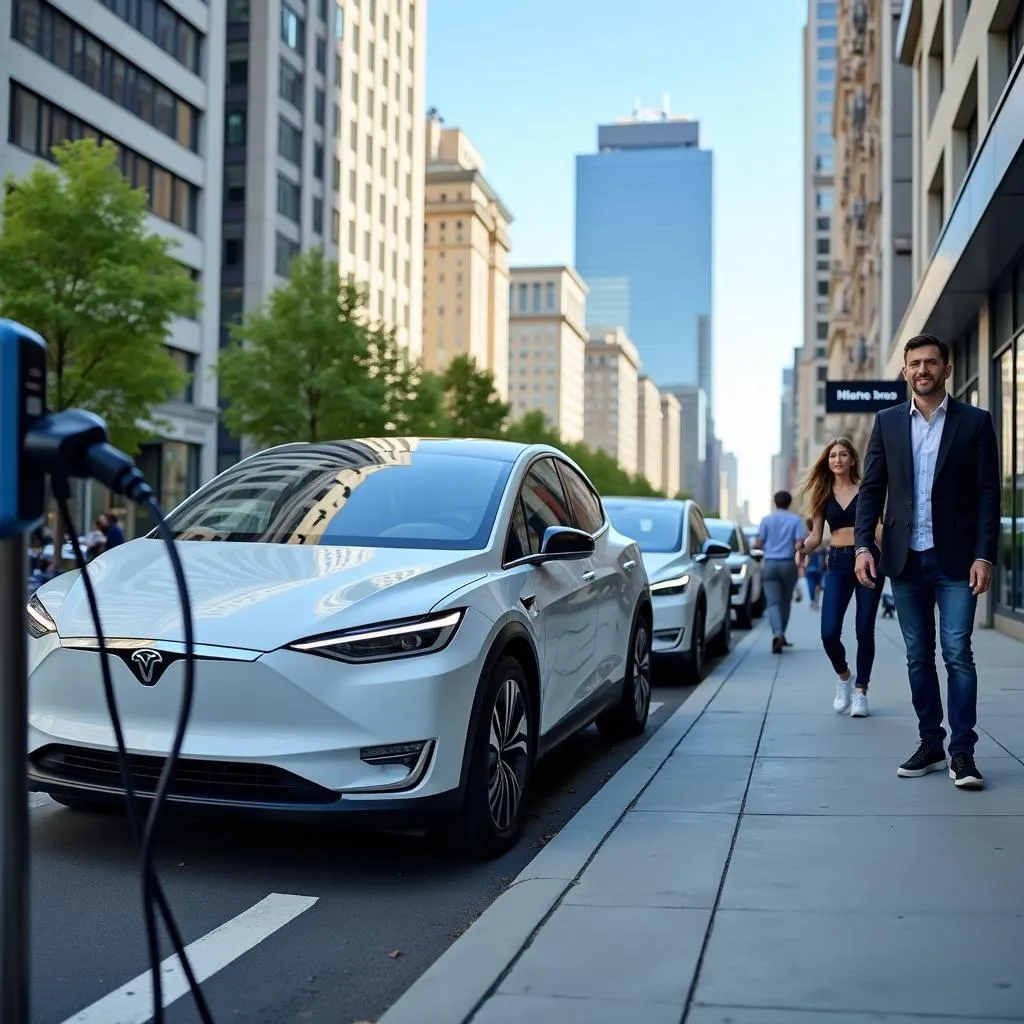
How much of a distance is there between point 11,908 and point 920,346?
5.00 meters

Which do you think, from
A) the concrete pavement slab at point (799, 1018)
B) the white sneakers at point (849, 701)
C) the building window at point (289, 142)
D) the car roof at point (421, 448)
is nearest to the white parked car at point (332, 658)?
the car roof at point (421, 448)

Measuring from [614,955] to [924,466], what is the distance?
131 inches

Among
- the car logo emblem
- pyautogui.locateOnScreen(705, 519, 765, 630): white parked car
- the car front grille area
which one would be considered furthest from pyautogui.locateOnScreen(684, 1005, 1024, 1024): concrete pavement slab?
pyautogui.locateOnScreen(705, 519, 765, 630): white parked car

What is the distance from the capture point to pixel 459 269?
5458 inches

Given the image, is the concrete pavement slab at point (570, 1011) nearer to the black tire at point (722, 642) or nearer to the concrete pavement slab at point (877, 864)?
the concrete pavement slab at point (877, 864)

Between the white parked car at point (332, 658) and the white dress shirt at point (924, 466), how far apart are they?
1.57 meters

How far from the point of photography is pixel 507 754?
515cm

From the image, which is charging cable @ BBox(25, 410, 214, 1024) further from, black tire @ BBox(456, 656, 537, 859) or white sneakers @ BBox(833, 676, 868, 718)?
white sneakers @ BBox(833, 676, 868, 718)

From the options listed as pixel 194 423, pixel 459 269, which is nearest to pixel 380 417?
pixel 194 423

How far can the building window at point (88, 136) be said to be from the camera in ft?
113

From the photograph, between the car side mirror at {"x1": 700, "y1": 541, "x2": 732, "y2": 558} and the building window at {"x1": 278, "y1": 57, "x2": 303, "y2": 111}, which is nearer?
the car side mirror at {"x1": 700, "y1": 541, "x2": 732, "y2": 558}

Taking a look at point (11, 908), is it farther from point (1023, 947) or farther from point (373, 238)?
point (373, 238)

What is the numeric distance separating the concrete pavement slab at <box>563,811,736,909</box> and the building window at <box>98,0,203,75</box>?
1529 inches

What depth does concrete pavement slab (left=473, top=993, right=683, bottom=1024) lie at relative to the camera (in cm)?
320
